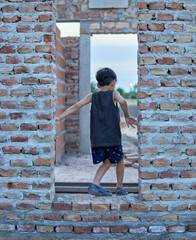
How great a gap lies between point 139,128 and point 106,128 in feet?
1.34

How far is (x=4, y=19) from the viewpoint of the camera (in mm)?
2879

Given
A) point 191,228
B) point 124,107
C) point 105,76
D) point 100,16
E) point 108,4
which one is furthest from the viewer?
point 100,16

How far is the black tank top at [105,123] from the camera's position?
10.2 feet

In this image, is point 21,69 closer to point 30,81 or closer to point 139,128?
point 30,81

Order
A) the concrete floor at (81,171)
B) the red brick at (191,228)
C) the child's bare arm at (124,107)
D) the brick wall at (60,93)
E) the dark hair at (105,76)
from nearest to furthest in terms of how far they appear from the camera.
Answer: the red brick at (191,228), the child's bare arm at (124,107), the dark hair at (105,76), the concrete floor at (81,171), the brick wall at (60,93)

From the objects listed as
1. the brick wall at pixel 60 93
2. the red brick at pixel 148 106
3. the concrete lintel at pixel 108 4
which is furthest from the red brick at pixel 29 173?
the concrete lintel at pixel 108 4

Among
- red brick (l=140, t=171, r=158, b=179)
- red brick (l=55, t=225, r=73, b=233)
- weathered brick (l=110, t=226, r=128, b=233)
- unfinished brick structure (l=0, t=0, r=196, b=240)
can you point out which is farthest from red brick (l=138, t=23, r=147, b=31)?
red brick (l=55, t=225, r=73, b=233)

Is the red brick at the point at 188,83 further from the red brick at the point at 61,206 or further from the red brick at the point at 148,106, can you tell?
the red brick at the point at 61,206

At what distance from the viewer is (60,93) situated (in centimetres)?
664

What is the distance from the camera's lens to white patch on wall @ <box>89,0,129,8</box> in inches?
273

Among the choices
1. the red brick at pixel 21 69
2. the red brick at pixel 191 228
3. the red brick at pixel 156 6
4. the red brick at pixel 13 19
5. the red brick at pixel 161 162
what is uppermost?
the red brick at pixel 156 6

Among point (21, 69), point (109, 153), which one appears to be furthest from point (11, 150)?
point (109, 153)

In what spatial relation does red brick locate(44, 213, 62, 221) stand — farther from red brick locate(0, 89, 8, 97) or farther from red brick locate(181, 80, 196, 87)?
red brick locate(181, 80, 196, 87)

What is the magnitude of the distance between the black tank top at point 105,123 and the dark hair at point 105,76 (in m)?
0.14
